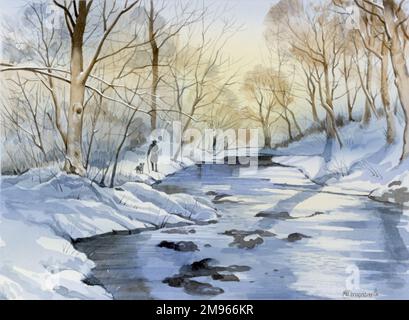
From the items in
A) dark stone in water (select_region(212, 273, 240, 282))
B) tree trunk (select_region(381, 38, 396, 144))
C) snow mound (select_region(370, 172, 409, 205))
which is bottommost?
dark stone in water (select_region(212, 273, 240, 282))

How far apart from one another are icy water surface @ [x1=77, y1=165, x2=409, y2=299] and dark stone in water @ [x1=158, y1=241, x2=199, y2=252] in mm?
18

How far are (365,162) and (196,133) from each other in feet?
2.08

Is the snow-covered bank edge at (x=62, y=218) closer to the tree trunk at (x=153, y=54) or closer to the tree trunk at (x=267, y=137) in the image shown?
the tree trunk at (x=153, y=54)

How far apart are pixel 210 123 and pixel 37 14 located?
0.77m

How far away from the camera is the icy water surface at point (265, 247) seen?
6.40ft

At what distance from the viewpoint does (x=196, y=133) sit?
6.59ft

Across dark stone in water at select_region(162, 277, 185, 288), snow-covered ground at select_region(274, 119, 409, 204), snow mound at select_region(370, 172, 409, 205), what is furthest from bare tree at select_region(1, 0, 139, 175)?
snow mound at select_region(370, 172, 409, 205)

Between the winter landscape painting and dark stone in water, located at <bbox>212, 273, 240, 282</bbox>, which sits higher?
the winter landscape painting

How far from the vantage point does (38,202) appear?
202cm

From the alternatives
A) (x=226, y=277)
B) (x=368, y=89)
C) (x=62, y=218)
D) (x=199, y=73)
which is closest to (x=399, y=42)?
(x=368, y=89)

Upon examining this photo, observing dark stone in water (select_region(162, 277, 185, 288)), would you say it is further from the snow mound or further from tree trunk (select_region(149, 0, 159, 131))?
the snow mound

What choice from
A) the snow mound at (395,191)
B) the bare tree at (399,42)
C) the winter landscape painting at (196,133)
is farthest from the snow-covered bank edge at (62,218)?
the bare tree at (399,42)

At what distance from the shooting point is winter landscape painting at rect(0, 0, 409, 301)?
1984 mm

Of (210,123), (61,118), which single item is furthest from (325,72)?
(61,118)
